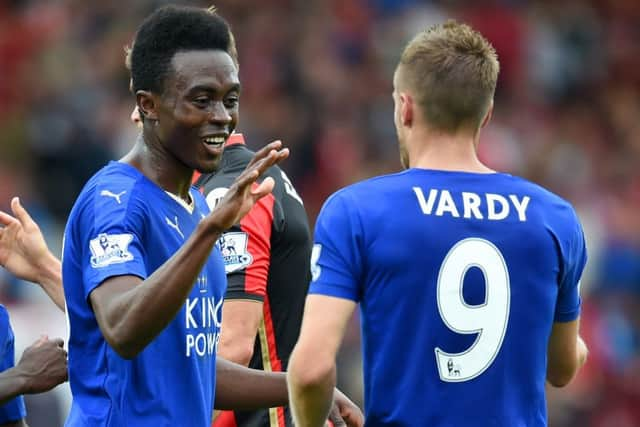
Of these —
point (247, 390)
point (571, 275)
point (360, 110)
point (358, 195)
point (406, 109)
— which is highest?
point (406, 109)

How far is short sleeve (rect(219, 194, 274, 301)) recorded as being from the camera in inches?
206

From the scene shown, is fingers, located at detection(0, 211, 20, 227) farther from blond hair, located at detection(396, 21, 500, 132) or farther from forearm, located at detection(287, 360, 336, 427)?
blond hair, located at detection(396, 21, 500, 132)

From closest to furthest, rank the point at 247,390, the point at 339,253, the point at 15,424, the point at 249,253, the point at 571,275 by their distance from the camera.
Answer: the point at 339,253, the point at 571,275, the point at 247,390, the point at 15,424, the point at 249,253

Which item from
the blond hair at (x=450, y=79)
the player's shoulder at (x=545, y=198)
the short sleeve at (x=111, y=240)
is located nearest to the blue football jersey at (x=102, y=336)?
the short sleeve at (x=111, y=240)

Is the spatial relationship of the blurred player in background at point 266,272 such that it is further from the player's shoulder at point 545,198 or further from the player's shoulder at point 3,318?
the player's shoulder at point 545,198

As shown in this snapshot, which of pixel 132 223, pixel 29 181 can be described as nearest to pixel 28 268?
pixel 132 223

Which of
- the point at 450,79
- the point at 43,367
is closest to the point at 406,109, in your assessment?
the point at 450,79

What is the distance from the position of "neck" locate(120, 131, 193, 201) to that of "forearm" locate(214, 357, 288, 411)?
0.74m

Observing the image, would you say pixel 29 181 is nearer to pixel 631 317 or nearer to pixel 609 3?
pixel 631 317

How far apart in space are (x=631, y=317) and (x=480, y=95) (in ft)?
31.1

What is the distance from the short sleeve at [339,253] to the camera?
13.4ft

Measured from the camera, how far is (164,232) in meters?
4.34

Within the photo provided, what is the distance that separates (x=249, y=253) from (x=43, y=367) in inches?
38.0

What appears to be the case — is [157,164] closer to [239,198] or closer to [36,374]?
[239,198]
